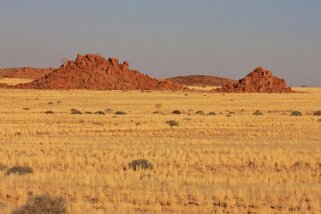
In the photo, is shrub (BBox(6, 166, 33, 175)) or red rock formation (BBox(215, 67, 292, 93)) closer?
shrub (BBox(6, 166, 33, 175))

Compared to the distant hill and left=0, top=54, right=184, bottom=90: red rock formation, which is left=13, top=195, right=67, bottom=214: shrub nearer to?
left=0, top=54, right=184, bottom=90: red rock formation

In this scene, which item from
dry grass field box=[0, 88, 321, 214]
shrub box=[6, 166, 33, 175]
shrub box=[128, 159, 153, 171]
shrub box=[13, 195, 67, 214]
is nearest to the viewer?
shrub box=[13, 195, 67, 214]

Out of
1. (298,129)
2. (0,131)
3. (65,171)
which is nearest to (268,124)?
(298,129)

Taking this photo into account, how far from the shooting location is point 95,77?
109 metres

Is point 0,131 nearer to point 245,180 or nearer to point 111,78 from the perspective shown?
point 245,180

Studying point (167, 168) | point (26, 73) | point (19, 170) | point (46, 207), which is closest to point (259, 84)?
point (167, 168)

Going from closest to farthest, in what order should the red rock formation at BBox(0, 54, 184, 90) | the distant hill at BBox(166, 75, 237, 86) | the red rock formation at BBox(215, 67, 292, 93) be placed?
1. the red rock formation at BBox(215, 67, 292, 93)
2. the red rock formation at BBox(0, 54, 184, 90)
3. the distant hill at BBox(166, 75, 237, 86)

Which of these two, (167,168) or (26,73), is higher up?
(26,73)

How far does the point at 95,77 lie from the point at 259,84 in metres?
26.0

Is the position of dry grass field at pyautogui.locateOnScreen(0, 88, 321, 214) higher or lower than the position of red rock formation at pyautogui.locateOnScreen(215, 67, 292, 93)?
lower

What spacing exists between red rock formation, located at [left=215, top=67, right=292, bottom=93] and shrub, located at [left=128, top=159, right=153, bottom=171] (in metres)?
87.7

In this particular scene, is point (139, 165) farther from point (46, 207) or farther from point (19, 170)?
point (46, 207)

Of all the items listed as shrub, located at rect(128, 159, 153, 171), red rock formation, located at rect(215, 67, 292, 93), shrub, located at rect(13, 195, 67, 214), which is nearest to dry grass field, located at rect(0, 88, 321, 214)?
shrub, located at rect(128, 159, 153, 171)

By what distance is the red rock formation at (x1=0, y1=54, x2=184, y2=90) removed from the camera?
355 feet
